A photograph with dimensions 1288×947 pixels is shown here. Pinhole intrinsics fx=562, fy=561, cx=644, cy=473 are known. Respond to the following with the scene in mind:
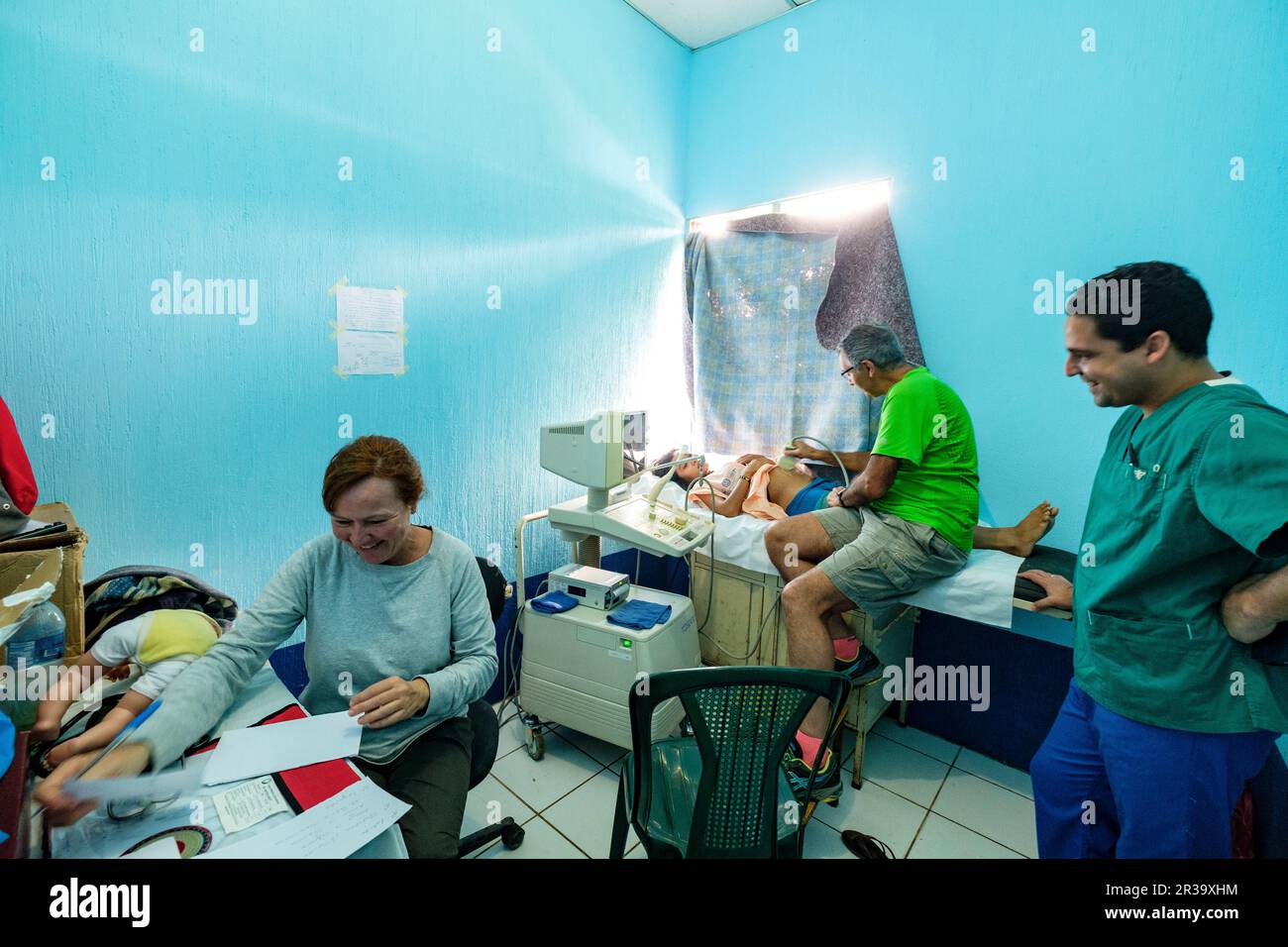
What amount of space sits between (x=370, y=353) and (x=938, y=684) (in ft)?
9.13

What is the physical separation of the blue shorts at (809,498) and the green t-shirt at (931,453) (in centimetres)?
41

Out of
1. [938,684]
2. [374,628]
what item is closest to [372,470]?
[374,628]

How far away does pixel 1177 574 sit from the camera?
115cm

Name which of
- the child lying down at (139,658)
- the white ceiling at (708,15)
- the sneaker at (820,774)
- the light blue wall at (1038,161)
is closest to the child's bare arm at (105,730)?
the child lying down at (139,658)

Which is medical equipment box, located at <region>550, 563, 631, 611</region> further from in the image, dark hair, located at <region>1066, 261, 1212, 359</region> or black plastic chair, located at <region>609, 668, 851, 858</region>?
dark hair, located at <region>1066, 261, 1212, 359</region>

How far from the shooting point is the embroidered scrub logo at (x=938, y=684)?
7.99ft

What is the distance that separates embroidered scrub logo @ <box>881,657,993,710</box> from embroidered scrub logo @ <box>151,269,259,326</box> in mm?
2660

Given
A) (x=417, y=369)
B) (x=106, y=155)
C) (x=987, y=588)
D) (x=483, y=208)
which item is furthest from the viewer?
(x=483, y=208)

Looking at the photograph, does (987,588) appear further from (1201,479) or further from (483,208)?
(483,208)
